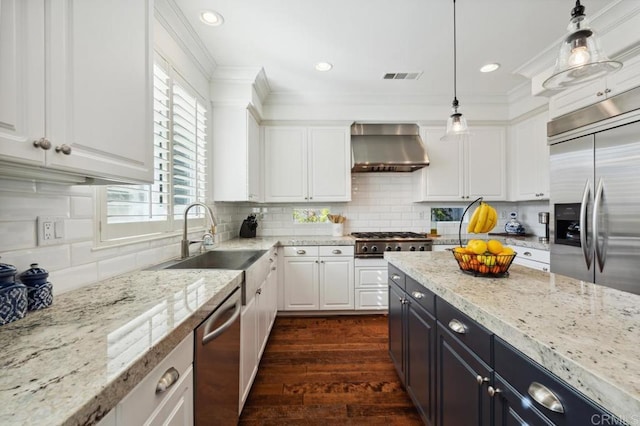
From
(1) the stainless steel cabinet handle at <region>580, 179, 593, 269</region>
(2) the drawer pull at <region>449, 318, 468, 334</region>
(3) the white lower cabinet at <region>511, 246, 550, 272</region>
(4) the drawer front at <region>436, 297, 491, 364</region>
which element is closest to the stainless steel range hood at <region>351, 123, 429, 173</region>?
(3) the white lower cabinet at <region>511, 246, 550, 272</region>

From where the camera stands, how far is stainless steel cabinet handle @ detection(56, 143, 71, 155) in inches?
31.1

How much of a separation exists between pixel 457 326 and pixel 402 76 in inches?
105

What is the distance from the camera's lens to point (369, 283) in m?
3.15

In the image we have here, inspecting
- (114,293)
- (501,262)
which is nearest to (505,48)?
(501,262)

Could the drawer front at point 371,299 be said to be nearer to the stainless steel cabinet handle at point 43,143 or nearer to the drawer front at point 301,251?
the drawer front at point 301,251

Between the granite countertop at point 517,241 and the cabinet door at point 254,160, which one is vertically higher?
the cabinet door at point 254,160

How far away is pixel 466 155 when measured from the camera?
11.3ft

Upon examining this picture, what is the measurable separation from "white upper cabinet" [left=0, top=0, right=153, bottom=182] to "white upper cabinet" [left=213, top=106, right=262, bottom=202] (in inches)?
60.9

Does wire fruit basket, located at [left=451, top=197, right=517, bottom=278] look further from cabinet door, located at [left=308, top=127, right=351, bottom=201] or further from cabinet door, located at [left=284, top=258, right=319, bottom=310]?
cabinet door, located at [left=308, top=127, right=351, bottom=201]

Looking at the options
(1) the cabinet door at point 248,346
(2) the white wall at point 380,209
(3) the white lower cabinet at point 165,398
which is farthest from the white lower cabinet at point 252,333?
(2) the white wall at point 380,209

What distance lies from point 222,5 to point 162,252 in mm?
1736

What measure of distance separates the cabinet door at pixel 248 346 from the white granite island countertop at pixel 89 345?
19.6 inches

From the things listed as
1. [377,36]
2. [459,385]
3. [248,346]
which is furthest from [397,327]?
[377,36]

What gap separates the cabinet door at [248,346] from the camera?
1.57 meters
